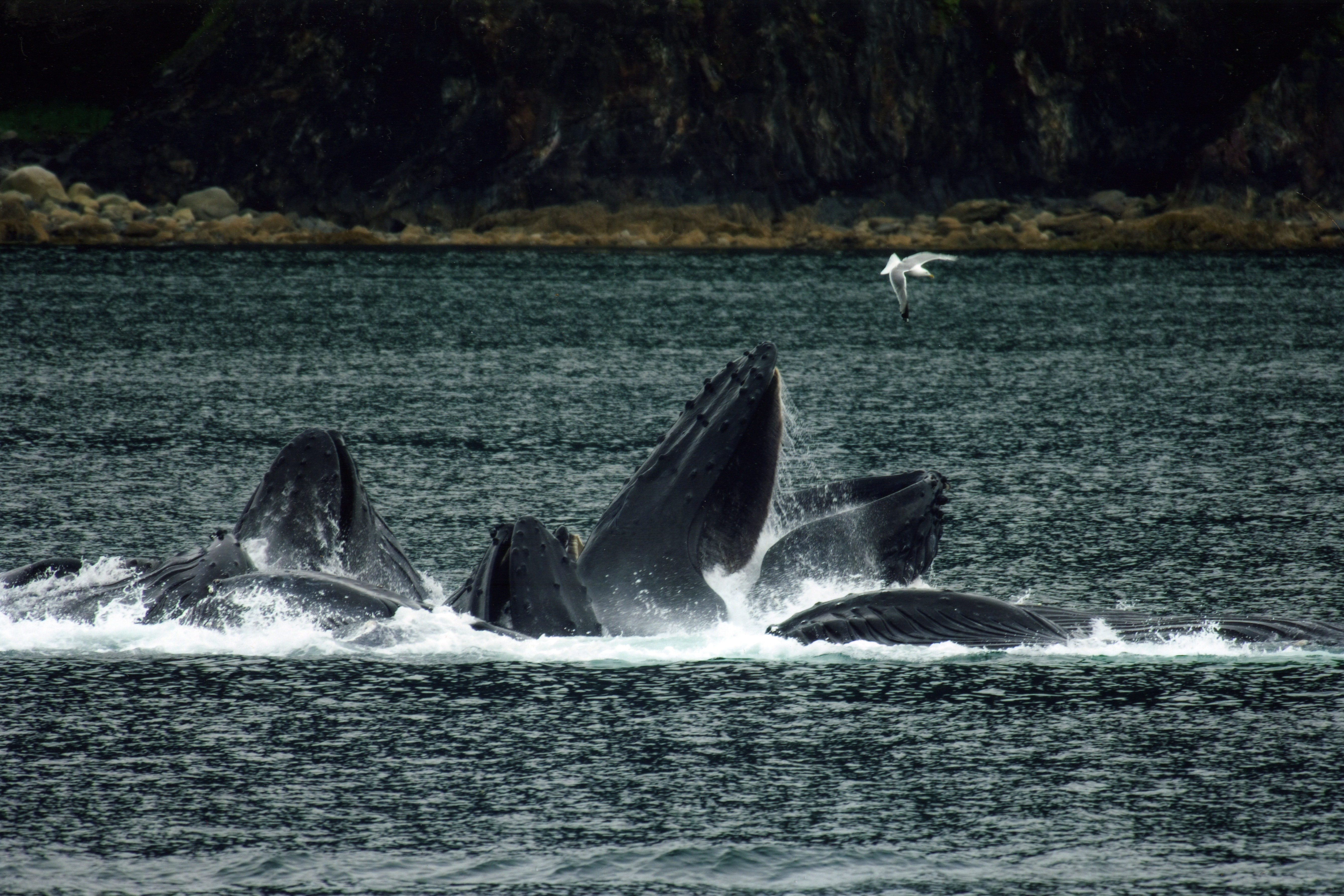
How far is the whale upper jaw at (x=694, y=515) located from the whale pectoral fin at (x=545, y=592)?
295 mm

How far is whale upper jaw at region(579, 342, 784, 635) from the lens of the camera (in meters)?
11.9

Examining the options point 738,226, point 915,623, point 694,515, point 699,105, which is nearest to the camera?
point 915,623

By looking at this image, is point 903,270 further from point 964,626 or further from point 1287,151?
point 1287,151

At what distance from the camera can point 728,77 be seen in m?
109

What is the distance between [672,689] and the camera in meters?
11.0

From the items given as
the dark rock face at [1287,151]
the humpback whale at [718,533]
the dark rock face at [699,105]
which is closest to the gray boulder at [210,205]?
the dark rock face at [699,105]

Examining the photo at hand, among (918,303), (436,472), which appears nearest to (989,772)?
(436,472)

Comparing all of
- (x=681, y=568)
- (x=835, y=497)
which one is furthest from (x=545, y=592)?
(x=835, y=497)

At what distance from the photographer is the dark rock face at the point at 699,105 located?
106875mm

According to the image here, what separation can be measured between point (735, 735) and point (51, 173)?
103892 mm

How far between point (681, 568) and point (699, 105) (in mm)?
98482

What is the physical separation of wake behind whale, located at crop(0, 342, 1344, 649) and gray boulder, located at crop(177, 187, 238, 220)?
95395mm

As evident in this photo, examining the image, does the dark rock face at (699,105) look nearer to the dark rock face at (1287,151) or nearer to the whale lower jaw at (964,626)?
the dark rock face at (1287,151)

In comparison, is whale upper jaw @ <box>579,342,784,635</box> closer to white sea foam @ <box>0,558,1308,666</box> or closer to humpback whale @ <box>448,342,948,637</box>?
humpback whale @ <box>448,342,948,637</box>
